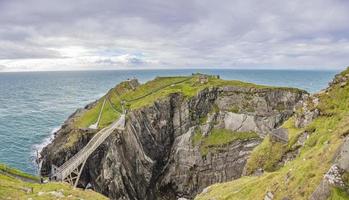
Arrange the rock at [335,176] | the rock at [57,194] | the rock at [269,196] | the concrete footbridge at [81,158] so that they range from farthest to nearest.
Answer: the concrete footbridge at [81,158]
the rock at [57,194]
the rock at [269,196]
the rock at [335,176]

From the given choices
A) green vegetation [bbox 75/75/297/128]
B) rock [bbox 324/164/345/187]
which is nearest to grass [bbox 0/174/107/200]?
rock [bbox 324/164/345/187]

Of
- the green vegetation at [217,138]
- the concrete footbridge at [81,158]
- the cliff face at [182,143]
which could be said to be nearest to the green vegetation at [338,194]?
the concrete footbridge at [81,158]

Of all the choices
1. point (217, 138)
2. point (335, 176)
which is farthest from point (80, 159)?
point (335, 176)

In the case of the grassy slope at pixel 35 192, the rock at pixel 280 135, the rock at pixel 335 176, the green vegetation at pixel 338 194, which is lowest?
the grassy slope at pixel 35 192

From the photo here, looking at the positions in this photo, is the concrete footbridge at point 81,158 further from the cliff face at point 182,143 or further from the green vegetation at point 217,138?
the green vegetation at point 217,138

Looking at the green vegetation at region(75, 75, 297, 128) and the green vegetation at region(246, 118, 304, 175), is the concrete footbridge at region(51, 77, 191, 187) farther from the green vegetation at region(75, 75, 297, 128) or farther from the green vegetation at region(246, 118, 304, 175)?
the green vegetation at region(246, 118, 304, 175)

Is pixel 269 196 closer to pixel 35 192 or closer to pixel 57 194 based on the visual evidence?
pixel 57 194
